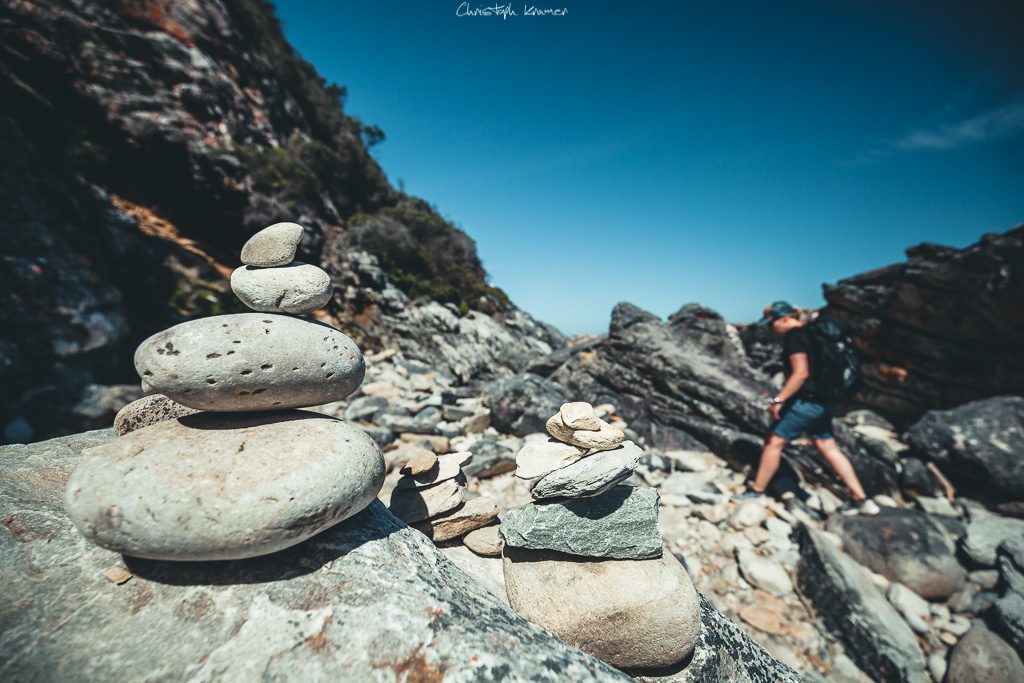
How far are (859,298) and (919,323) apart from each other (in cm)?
168

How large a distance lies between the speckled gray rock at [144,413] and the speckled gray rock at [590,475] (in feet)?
10.8

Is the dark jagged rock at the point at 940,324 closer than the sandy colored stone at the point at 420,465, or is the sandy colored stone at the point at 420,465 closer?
the sandy colored stone at the point at 420,465

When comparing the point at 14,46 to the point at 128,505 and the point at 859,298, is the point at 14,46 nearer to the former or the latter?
the point at 128,505

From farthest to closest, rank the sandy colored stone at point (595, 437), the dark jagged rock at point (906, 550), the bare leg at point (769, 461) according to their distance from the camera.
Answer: the bare leg at point (769, 461), the dark jagged rock at point (906, 550), the sandy colored stone at point (595, 437)

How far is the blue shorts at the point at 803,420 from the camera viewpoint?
6.18m

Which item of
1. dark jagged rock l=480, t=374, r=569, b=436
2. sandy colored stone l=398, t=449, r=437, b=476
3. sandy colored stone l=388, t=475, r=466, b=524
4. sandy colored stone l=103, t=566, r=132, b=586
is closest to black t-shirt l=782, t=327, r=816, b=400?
dark jagged rock l=480, t=374, r=569, b=436

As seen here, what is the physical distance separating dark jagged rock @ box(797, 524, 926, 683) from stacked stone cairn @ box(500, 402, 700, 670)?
9.23 ft

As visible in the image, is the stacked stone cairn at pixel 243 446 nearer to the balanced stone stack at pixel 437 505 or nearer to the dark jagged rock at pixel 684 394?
the balanced stone stack at pixel 437 505

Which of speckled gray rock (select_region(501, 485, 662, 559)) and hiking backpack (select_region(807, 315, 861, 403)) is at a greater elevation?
hiking backpack (select_region(807, 315, 861, 403))

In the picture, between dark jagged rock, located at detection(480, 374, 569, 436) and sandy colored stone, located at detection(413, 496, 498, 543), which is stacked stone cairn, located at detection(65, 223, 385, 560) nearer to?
sandy colored stone, located at detection(413, 496, 498, 543)

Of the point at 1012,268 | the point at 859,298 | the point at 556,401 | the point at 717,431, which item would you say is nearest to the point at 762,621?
the point at 717,431

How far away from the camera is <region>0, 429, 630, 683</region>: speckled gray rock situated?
1.74 m

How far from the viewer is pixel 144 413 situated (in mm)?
3295

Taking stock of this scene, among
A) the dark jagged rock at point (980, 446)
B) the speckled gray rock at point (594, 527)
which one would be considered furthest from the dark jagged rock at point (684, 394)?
the speckled gray rock at point (594, 527)
